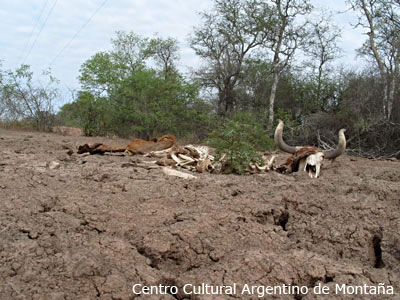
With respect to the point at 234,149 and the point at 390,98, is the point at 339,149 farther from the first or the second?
the point at 390,98

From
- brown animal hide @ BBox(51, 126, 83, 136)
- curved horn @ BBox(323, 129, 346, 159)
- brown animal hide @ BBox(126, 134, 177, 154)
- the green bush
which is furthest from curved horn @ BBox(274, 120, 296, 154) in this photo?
brown animal hide @ BBox(51, 126, 83, 136)

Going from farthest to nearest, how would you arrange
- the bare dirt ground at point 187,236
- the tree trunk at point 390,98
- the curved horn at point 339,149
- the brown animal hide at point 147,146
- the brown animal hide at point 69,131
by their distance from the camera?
the brown animal hide at point 69,131
the tree trunk at point 390,98
the brown animal hide at point 147,146
the curved horn at point 339,149
the bare dirt ground at point 187,236

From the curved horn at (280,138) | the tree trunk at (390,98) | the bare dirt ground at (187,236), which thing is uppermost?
the tree trunk at (390,98)

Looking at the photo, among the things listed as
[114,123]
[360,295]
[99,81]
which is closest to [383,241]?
[360,295]

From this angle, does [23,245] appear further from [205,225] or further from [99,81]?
[99,81]

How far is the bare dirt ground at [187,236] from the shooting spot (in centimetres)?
173

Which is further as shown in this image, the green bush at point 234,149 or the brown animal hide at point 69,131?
the brown animal hide at point 69,131

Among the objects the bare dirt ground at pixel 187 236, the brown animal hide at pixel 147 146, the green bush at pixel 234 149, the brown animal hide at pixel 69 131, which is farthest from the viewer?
the brown animal hide at pixel 69 131

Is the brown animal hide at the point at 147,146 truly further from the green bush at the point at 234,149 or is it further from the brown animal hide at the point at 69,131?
the brown animal hide at the point at 69,131

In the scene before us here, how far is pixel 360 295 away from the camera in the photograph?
1.77m

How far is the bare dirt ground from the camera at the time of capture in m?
1.73

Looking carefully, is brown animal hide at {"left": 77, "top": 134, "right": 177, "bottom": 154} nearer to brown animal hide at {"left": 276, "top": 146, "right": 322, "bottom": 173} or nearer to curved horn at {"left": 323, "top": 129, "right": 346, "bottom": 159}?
brown animal hide at {"left": 276, "top": 146, "right": 322, "bottom": 173}

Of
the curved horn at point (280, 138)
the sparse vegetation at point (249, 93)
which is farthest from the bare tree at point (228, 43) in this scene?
the curved horn at point (280, 138)

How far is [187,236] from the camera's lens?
7.27 feet
